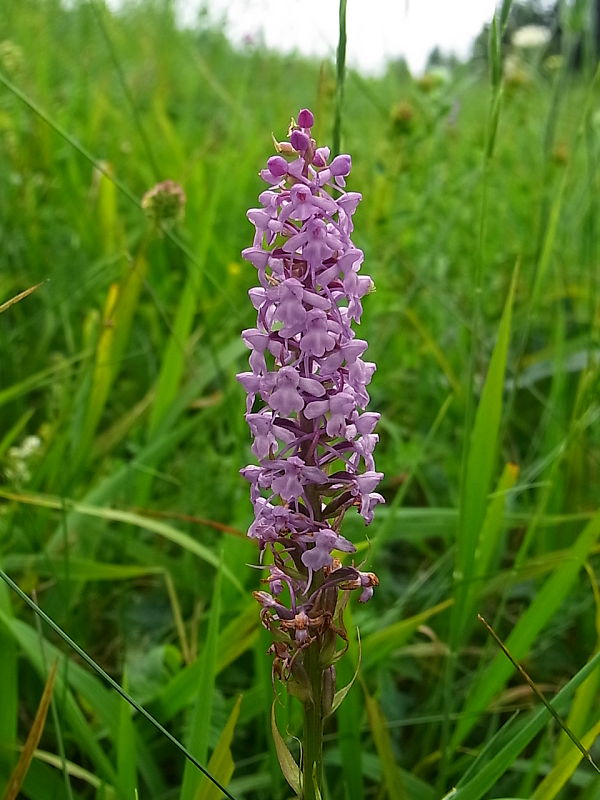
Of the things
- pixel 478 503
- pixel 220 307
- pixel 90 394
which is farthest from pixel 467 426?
pixel 220 307

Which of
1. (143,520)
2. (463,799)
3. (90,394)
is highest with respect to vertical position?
(90,394)

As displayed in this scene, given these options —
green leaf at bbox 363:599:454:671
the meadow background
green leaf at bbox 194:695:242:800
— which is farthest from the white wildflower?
green leaf at bbox 194:695:242:800

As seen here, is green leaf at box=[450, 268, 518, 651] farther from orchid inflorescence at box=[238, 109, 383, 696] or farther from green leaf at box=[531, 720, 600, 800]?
orchid inflorescence at box=[238, 109, 383, 696]

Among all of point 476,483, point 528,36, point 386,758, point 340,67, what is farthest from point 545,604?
point 528,36

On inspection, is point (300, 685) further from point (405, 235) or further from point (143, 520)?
point (405, 235)

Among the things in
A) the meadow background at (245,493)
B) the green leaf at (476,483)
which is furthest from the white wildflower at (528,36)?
the green leaf at (476,483)

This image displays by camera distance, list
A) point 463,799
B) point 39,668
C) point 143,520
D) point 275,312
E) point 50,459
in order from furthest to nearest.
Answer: point 50,459
point 143,520
point 39,668
point 463,799
point 275,312

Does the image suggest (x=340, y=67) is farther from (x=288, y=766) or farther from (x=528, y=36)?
(x=528, y=36)
